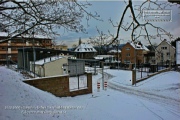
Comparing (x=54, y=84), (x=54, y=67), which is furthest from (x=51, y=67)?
(x=54, y=84)

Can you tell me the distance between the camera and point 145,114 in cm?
754

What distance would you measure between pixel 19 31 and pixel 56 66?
53.2ft

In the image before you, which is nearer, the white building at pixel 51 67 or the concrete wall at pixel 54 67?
the white building at pixel 51 67

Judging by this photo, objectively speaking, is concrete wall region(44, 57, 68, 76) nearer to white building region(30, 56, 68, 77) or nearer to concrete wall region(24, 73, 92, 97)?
white building region(30, 56, 68, 77)

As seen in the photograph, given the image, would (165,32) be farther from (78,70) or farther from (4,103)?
(78,70)

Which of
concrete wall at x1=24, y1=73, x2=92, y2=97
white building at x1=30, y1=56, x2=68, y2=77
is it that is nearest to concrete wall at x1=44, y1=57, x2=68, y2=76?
white building at x1=30, y1=56, x2=68, y2=77

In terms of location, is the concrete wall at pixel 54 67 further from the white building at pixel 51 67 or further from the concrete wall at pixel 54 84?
the concrete wall at pixel 54 84

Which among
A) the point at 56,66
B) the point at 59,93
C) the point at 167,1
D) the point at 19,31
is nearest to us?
the point at 167,1

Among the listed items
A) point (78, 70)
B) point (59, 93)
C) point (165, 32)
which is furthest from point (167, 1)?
point (78, 70)

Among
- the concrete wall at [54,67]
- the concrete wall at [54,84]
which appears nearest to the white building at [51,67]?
the concrete wall at [54,67]

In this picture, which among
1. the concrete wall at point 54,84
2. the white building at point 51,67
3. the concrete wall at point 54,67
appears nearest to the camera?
the concrete wall at point 54,84

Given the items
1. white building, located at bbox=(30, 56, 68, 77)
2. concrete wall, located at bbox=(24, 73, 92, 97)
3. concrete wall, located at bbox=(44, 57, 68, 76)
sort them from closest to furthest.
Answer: concrete wall, located at bbox=(24, 73, 92, 97) → white building, located at bbox=(30, 56, 68, 77) → concrete wall, located at bbox=(44, 57, 68, 76)

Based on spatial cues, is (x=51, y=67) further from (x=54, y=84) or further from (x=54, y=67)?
(x=54, y=84)

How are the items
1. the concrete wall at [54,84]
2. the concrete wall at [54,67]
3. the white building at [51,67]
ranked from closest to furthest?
1. the concrete wall at [54,84]
2. the white building at [51,67]
3. the concrete wall at [54,67]
